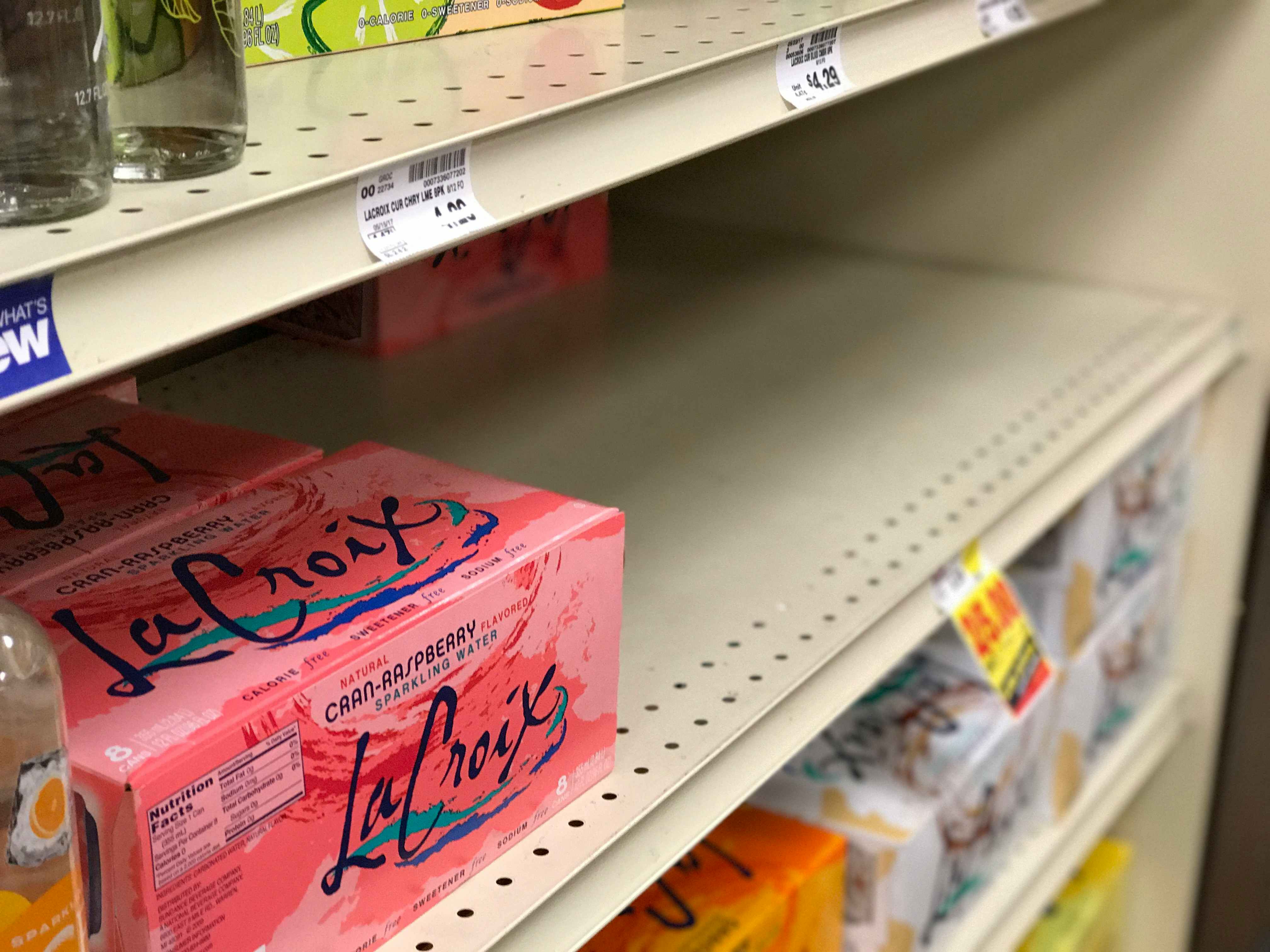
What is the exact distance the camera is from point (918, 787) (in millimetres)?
1414

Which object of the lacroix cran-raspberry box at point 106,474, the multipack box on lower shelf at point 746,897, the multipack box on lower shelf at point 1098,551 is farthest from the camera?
the multipack box on lower shelf at point 1098,551

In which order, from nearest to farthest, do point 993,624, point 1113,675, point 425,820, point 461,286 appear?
point 425,820
point 993,624
point 461,286
point 1113,675

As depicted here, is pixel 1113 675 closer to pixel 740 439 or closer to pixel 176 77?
pixel 740 439

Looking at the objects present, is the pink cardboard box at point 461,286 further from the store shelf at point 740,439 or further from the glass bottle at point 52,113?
the glass bottle at point 52,113

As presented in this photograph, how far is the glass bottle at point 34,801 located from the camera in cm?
55

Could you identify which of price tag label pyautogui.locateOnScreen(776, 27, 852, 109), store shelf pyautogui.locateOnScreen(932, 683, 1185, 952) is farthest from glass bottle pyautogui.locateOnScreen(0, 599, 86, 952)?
store shelf pyautogui.locateOnScreen(932, 683, 1185, 952)

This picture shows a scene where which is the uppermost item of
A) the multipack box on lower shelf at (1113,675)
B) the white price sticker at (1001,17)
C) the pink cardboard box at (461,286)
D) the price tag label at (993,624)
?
the white price sticker at (1001,17)

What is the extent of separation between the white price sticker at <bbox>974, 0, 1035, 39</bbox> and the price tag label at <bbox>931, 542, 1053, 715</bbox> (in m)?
0.44

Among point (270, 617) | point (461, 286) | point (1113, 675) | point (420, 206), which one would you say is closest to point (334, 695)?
point (270, 617)

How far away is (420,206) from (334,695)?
9.2 inches

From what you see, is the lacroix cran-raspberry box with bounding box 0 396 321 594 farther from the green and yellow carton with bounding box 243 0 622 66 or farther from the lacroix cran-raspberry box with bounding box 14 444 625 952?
the green and yellow carton with bounding box 243 0 622 66

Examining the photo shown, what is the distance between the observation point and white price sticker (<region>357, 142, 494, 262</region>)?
25.5 inches

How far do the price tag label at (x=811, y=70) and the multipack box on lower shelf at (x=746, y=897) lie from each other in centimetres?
59


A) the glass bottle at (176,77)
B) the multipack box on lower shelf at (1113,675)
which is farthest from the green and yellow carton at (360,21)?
the multipack box on lower shelf at (1113,675)
